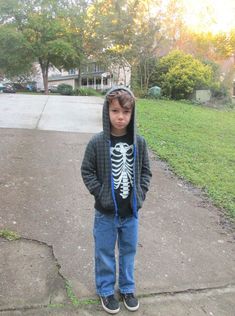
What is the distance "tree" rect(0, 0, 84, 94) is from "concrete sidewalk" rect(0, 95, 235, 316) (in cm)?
2960

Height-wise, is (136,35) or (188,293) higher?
(136,35)

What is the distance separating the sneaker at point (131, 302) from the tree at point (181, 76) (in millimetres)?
17246

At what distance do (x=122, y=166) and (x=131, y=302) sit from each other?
102 centimetres

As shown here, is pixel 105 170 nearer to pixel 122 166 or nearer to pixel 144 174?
pixel 122 166

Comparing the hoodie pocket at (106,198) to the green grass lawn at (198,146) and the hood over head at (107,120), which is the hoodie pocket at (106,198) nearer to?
the hood over head at (107,120)

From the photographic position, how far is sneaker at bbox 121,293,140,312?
290 centimetres

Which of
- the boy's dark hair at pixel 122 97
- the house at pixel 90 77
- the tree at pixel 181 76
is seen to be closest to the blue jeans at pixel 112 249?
the boy's dark hair at pixel 122 97

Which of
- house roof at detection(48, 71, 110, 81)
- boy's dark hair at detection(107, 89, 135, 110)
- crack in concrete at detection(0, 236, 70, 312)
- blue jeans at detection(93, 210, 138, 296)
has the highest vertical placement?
boy's dark hair at detection(107, 89, 135, 110)

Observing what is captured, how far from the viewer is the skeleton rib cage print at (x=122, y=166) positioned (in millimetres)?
2787

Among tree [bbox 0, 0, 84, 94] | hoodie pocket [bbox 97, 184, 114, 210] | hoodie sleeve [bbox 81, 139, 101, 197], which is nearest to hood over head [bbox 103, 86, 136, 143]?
hoodie sleeve [bbox 81, 139, 101, 197]

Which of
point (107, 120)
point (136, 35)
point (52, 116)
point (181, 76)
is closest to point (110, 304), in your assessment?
point (107, 120)

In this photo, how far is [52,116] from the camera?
11.2 metres

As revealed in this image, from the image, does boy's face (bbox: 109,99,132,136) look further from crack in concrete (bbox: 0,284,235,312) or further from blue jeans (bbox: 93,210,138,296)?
crack in concrete (bbox: 0,284,235,312)

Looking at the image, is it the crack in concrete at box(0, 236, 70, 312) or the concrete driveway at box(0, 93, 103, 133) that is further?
the concrete driveway at box(0, 93, 103, 133)
